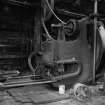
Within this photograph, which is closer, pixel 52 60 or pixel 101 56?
pixel 52 60

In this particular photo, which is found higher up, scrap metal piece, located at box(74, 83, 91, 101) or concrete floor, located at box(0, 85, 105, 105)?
scrap metal piece, located at box(74, 83, 91, 101)

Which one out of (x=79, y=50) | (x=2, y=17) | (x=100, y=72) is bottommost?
(x=100, y=72)

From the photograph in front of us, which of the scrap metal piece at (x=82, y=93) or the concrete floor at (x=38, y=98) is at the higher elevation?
the scrap metal piece at (x=82, y=93)

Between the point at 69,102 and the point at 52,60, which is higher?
the point at 52,60

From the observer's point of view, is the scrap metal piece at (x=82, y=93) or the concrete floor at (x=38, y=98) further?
the scrap metal piece at (x=82, y=93)

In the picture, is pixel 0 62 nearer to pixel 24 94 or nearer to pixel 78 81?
pixel 24 94

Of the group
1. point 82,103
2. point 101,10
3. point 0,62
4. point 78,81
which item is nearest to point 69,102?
point 82,103

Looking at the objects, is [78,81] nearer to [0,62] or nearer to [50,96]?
[50,96]

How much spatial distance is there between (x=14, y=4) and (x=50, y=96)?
8.14 feet

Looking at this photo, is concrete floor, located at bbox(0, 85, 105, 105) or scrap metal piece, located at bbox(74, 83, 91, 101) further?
scrap metal piece, located at bbox(74, 83, 91, 101)

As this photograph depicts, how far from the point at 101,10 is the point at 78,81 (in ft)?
8.46

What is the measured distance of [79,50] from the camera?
3.33 m

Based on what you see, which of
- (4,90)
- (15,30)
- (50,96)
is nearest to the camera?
(50,96)

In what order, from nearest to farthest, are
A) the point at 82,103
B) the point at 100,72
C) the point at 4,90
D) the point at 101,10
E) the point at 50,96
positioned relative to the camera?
the point at 82,103 < the point at 50,96 < the point at 4,90 < the point at 100,72 < the point at 101,10
